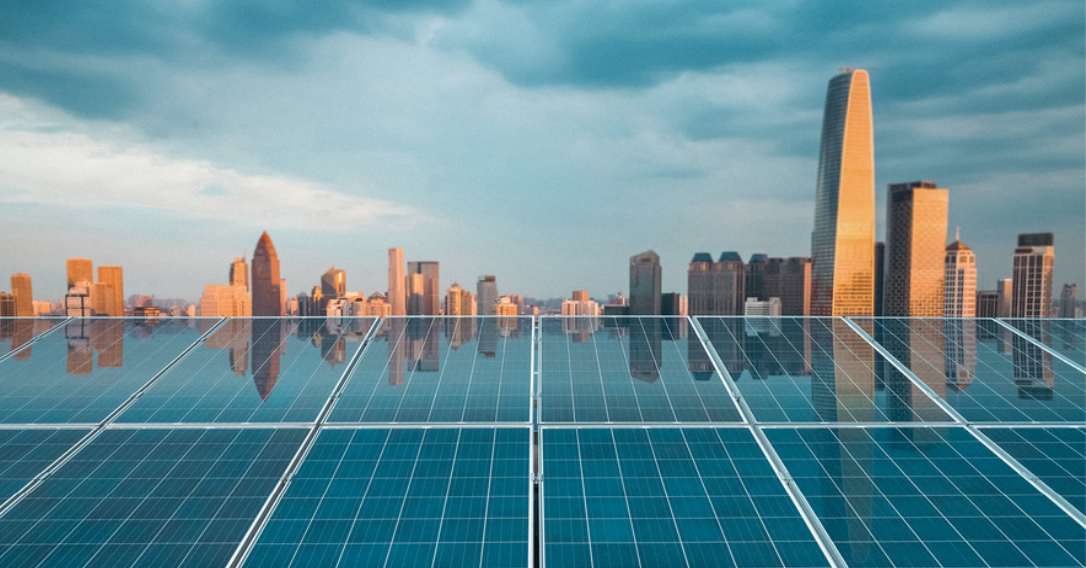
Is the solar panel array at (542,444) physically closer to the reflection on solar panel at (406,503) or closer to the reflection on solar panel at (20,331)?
the reflection on solar panel at (406,503)

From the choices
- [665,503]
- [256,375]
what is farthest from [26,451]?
[665,503]

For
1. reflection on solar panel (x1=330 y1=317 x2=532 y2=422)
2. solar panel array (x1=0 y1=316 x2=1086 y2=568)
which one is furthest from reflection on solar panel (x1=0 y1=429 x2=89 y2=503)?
reflection on solar panel (x1=330 y1=317 x2=532 y2=422)

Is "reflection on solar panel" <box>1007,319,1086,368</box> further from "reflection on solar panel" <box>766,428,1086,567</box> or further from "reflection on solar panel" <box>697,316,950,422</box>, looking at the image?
"reflection on solar panel" <box>766,428,1086,567</box>

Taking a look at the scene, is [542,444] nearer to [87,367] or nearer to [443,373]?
[443,373]

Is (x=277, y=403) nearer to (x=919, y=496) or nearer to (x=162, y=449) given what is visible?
(x=162, y=449)

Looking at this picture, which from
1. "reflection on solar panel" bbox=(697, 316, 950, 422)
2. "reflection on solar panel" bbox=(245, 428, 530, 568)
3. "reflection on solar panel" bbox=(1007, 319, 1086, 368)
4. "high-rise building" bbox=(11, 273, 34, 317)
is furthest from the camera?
"high-rise building" bbox=(11, 273, 34, 317)

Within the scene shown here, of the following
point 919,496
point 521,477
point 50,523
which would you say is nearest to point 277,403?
point 50,523
